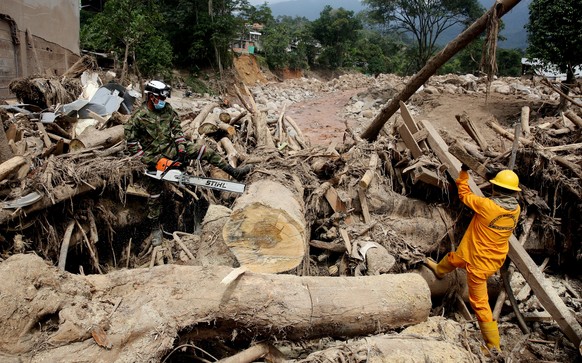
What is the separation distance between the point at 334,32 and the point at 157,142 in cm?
3742

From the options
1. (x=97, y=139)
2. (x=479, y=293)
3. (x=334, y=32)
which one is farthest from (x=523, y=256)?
(x=334, y=32)

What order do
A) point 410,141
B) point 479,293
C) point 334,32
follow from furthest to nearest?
point 334,32 → point 410,141 → point 479,293

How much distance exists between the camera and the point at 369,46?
43531 millimetres

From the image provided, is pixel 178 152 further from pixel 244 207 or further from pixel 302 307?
Result: pixel 302 307

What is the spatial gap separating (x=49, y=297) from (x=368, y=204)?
3.65 metres

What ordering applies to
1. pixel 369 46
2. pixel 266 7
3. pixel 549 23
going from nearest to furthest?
pixel 549 23 < pixel 266 7 < pixel 369 46

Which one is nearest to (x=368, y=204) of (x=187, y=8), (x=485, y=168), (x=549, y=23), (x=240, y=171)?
(x=485, y=168)

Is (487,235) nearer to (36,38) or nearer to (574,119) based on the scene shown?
(574,119)

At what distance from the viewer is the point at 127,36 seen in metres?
15.2

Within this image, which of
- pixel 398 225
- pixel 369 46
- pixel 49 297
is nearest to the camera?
pixel 49 297

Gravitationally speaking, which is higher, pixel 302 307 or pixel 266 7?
pixel 266 7

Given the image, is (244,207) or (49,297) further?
(244,207)

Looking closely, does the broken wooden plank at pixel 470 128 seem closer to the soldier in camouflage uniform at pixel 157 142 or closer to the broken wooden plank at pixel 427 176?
the broken wooden plank at pixel 427 176

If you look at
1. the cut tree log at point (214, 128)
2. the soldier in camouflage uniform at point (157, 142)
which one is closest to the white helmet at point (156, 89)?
the soldier in camouflage uniform at point (157, 142)
